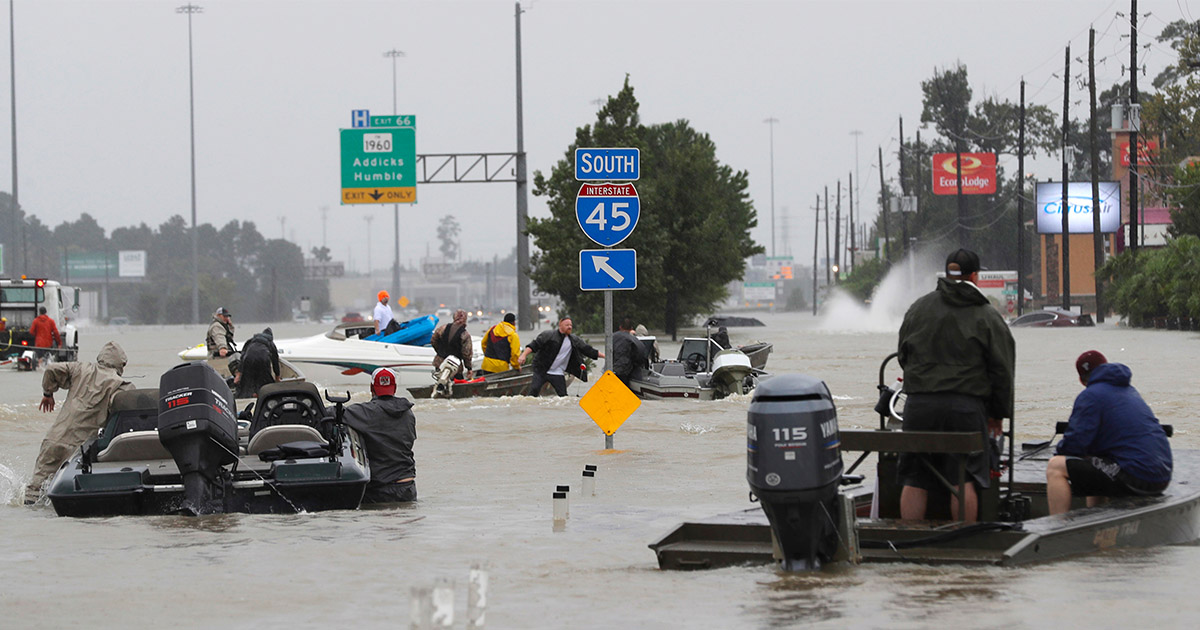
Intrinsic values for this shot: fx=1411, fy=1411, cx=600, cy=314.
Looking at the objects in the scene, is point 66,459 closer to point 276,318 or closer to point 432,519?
point 432,519

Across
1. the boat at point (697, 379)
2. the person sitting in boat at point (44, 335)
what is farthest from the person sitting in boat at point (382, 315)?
the person sitting in boat at point (44, 335)

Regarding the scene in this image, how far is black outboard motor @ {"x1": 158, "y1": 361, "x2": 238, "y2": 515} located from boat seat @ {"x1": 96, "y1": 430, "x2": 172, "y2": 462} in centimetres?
73

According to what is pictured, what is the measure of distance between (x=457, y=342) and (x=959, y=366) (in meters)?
16.8

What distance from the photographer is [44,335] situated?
34.7 m

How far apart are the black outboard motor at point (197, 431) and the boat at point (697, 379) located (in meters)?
11.5

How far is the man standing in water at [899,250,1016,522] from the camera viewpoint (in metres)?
8.05

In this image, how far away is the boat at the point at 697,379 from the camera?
2206cm

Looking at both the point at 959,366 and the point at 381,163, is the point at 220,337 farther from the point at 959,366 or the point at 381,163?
the point at 381,163

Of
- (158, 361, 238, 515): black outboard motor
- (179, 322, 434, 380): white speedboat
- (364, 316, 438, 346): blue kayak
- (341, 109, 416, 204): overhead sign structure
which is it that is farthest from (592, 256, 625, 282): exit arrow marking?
(341, 109, 416, 204): overhead sign structure

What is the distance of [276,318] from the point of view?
488ft

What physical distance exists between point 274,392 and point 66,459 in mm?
1838

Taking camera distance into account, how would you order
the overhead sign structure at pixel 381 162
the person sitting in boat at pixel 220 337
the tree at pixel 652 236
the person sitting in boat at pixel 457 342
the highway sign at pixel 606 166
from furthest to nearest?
the tree at pixel 652 236, the overhead sign structure at pixel 381 162, the person sitting in boat at pixel 457 342, the person sitting in boat at pixel 220 337, the highway sign at pixel 606 166

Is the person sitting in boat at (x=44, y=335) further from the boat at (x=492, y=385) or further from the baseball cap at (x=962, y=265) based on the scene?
the baseball cap at (x=962, y=265)

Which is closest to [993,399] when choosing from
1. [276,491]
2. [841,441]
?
[841,441]
